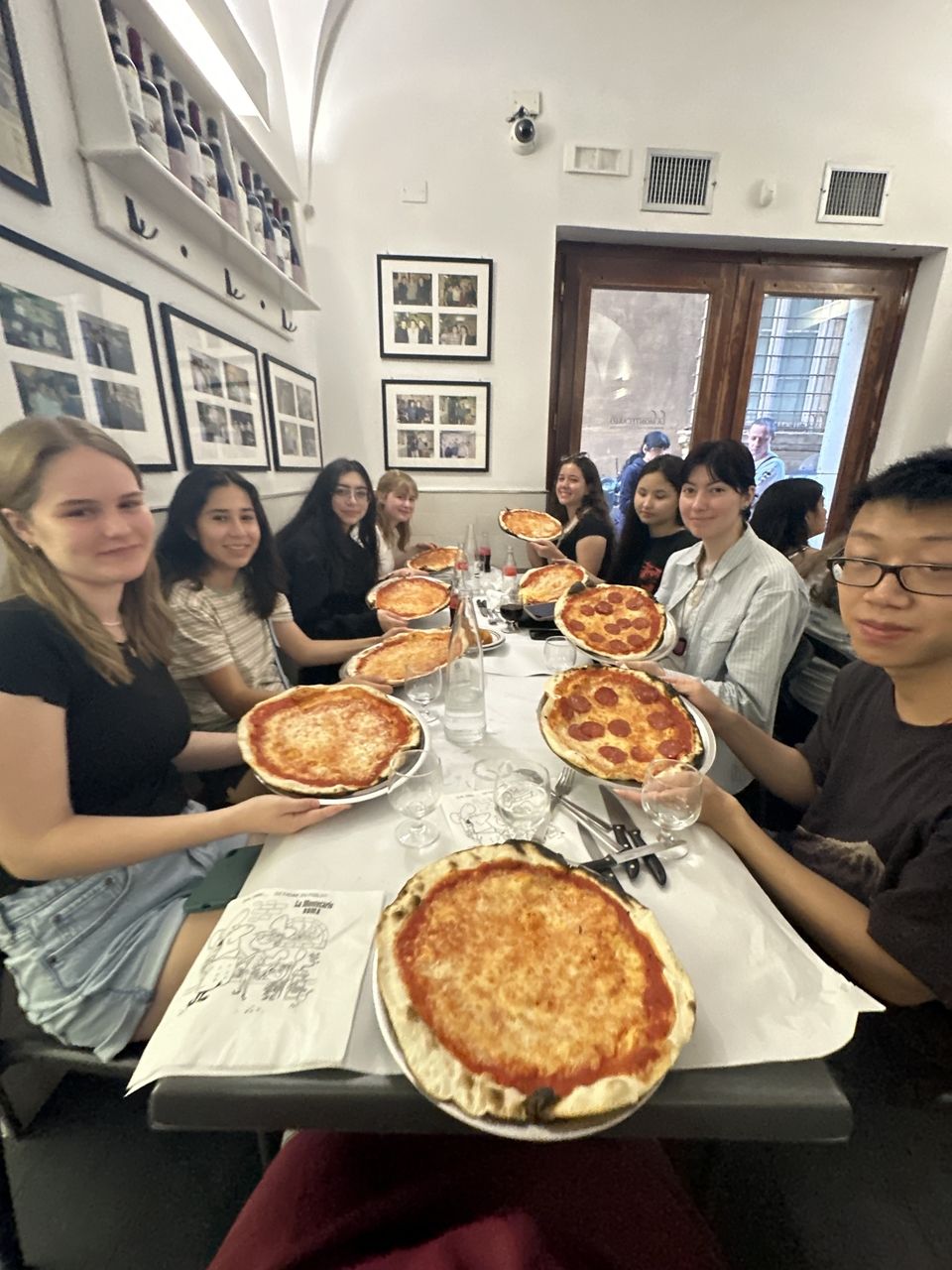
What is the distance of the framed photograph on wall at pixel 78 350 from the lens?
1.42m

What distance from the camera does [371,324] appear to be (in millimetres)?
4223

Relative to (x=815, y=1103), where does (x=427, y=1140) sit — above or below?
below

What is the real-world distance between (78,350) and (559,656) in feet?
6.31

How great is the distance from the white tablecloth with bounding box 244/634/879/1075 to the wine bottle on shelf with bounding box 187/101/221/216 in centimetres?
268

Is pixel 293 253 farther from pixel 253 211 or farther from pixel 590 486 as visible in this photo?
pixel 590 486

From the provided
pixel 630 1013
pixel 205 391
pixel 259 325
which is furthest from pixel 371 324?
pixel 630 1013

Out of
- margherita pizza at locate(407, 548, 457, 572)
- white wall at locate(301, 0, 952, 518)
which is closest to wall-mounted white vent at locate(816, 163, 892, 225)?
white wall at locate(301, 0, 952, 518)

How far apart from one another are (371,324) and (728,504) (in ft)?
11.6

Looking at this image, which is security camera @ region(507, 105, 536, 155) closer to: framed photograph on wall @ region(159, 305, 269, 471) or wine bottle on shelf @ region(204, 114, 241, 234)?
wine bottle on shelf @ region(204, 114, 241, 234)

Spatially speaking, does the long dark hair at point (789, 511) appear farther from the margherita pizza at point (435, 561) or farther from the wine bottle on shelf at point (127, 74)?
the wine bottle on shelf at point (127, 74)

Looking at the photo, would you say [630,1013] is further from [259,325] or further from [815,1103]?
[259,325]

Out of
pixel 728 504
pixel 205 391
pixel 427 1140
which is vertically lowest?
pixel 427 1140

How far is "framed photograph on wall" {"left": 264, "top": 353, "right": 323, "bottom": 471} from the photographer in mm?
3309

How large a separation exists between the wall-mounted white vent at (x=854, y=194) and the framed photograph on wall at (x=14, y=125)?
5138 mm
